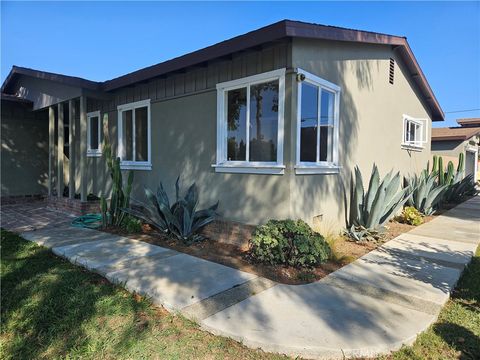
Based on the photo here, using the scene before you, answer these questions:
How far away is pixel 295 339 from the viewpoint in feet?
9.50

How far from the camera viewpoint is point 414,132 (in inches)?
472

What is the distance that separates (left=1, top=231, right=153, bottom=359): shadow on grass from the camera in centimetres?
290

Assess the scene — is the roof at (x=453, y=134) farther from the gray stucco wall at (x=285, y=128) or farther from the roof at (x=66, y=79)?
the roof at (x=66, y=79)

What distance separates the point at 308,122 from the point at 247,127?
1.12m

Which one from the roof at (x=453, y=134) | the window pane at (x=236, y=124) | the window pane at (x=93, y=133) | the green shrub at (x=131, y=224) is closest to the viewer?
the window pane at (x=236, y=124)

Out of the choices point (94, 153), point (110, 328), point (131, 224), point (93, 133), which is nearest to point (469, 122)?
point (93, 133)

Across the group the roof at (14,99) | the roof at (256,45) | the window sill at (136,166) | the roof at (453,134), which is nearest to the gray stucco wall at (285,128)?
the window sill at (136,166)

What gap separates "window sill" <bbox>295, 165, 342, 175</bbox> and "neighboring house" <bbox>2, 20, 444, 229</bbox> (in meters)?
0.02

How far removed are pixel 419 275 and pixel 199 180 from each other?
4.40 metres

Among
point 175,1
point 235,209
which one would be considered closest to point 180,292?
point 235,209

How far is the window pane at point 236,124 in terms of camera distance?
629cm

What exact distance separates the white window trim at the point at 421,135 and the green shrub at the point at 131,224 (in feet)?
26.8

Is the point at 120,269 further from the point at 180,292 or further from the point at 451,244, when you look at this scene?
the point at 451,244

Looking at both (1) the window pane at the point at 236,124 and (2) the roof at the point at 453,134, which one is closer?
A: (1) the window pane at the point at 236,124
